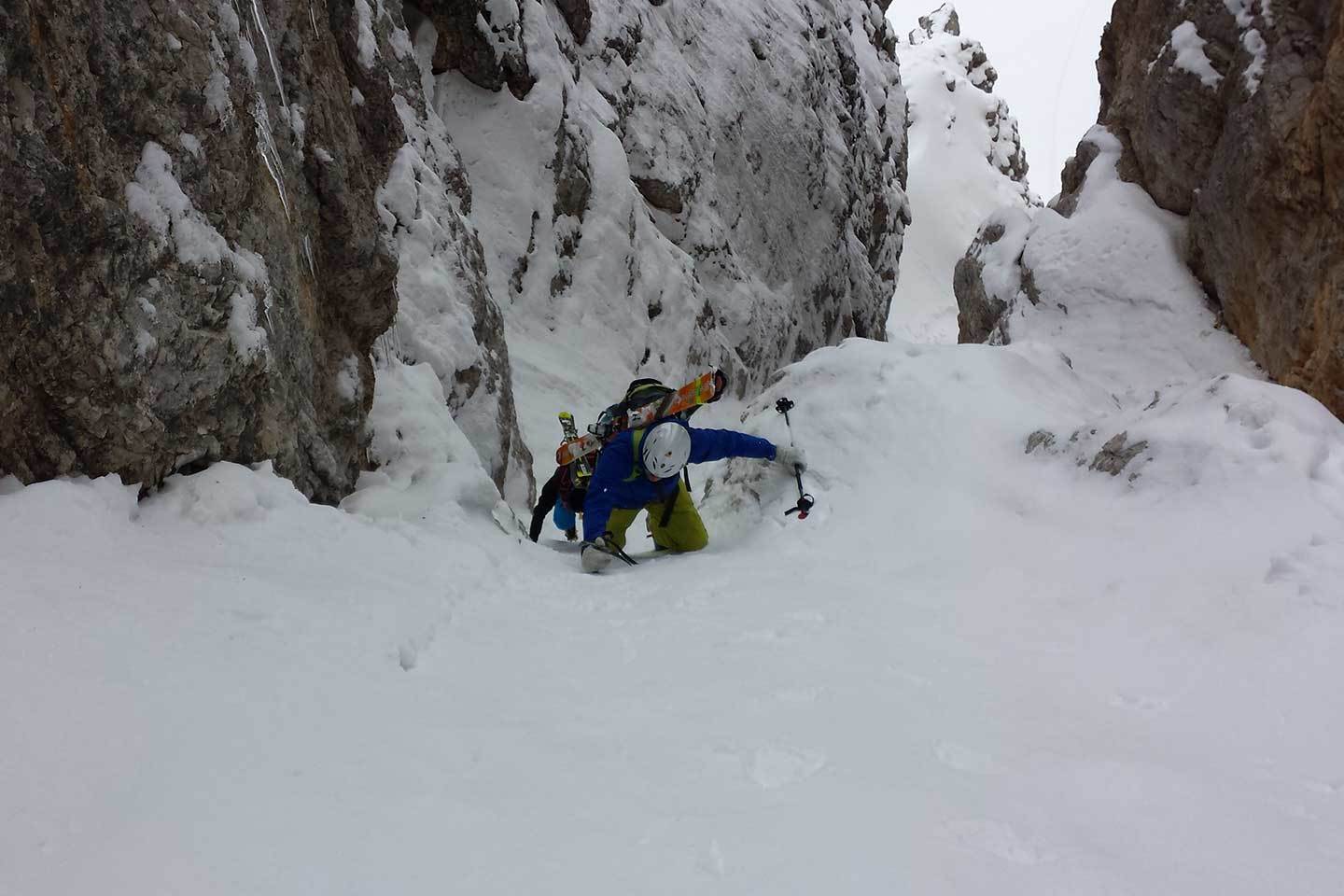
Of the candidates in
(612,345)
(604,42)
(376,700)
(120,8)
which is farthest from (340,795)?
(604,42)

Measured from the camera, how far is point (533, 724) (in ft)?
7.66

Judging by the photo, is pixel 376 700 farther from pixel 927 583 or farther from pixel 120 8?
pixel 120 8

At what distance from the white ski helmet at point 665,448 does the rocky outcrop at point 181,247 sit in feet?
6.83

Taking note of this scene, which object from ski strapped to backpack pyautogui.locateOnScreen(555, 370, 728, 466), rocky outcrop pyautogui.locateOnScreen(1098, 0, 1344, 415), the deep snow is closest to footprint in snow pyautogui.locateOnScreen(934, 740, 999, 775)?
the deep snow

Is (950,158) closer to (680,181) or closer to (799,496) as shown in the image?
(680,181)

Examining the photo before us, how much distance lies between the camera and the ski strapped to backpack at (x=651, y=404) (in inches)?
222

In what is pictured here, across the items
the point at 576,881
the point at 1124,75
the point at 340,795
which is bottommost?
the point at 340,795

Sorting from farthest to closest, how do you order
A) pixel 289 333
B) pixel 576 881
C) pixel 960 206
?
pixel 960 206 → pixel 289 333 → pixel 576 881

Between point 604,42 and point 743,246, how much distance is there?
5.67 metres

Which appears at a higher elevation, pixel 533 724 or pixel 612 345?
pixel 533 724

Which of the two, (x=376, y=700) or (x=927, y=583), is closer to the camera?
(x=376, y=700)

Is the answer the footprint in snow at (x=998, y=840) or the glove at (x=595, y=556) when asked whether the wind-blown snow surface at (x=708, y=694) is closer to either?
the footprint in snow at (x=998, y=840)

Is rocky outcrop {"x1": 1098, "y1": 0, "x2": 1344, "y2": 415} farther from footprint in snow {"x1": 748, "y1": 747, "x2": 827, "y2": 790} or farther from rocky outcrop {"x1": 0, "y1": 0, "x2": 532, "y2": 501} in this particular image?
rocky outcrop {"x1": 0, "y1": 0, "x2": 532, "y2": 501}

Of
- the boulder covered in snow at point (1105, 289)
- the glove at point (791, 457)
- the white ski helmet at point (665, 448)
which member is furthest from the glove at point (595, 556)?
the boulder covered in snow at point (1105, 289)
